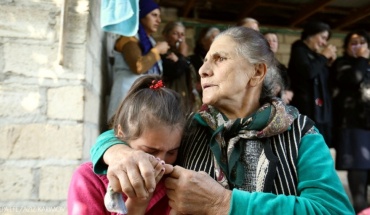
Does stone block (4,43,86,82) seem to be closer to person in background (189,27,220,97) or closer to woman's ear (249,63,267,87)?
woman's ear (249,63,267,87)

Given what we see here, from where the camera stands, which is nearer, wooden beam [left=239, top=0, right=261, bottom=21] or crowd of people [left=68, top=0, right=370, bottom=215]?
crowd of people [left=68, top=0, right=370, bottom=215]

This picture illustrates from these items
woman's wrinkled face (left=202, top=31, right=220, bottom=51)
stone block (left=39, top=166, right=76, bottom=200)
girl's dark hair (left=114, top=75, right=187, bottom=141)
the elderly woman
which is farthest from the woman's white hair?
woman's wrinkled face (left=202, top=31, right=220, bottom=51)

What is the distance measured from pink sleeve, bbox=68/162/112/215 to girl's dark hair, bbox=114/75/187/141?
20cm

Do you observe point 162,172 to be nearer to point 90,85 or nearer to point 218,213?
point 218,213

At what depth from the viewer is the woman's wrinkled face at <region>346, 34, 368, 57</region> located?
148 inches

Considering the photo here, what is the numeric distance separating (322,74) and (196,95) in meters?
1.17

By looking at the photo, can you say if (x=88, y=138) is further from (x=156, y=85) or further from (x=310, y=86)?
(x=310, y=86)

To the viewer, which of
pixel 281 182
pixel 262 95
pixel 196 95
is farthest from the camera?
pixel 196 95

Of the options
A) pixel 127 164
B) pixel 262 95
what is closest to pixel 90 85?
pixel 262 95

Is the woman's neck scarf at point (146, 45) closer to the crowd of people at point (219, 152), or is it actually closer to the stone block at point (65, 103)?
the stone block at point (65, 103)

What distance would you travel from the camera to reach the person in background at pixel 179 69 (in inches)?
138

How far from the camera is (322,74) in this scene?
3.73m

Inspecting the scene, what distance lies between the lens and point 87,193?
58.6 inches

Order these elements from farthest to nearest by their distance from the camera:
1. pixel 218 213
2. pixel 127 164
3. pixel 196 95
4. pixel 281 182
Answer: pixel 196 95
pixel 281 182
pixel 218 213
pixel 127 164
